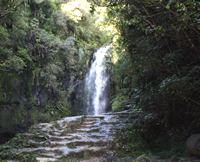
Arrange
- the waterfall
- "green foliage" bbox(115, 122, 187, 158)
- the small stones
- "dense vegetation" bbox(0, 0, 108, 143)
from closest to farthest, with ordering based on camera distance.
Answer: "green foliage" bbox(115, 122, 187, 158)
the small stones
"dense vegetation" bbox(0, 0, 108, 143)
the waterfall

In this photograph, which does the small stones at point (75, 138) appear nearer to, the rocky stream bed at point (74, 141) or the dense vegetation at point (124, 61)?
the rocky stream bed at point (74, 141)

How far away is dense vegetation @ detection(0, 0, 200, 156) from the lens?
367cm

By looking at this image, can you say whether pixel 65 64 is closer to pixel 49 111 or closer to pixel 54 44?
pixel 54 44

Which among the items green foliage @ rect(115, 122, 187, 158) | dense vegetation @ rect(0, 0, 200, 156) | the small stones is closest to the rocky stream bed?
the small stones

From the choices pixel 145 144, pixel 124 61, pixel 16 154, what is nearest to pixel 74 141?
pixel 16 154

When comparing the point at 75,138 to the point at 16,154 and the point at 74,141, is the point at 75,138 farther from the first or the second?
the point at 16,154

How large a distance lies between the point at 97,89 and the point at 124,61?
761cm

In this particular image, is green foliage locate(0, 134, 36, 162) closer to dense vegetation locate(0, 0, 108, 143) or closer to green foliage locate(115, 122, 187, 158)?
green foliage locate(115, 122, 187, 158)

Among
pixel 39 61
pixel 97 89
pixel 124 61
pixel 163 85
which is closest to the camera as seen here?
pixel 163 85

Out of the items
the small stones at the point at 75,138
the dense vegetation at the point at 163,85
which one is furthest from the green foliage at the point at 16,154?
the dense vegetation at the point at 163,85

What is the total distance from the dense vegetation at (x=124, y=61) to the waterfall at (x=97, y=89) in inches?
37.0

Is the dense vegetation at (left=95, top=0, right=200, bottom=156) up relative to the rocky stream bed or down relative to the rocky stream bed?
up

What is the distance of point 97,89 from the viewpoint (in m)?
15.6

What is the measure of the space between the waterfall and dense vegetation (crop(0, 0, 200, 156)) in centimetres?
94
